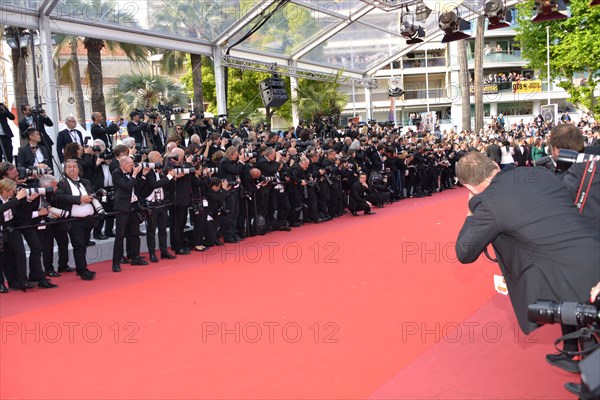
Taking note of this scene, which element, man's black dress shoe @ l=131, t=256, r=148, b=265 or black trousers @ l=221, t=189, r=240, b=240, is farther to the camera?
black trousers @ l=221, t=189, r=240, b=240

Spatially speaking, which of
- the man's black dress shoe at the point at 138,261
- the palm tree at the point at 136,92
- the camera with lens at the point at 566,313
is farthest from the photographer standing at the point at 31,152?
the palm tree at the point at 136,92

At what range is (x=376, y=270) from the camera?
7680 mm

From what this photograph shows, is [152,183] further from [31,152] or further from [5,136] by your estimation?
[5,136]

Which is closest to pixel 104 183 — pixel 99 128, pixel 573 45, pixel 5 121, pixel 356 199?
pixel 99 128

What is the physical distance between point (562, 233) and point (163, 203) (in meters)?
6.69

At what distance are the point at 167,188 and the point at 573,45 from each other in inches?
983

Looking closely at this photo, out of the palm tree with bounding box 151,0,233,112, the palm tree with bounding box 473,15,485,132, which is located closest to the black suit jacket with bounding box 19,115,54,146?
the palm tree with bounding box 151,0,233,112

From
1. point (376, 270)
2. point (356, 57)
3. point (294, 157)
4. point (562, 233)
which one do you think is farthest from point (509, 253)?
point (356, 57)

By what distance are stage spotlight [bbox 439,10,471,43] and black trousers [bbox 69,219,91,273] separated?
13.3 m

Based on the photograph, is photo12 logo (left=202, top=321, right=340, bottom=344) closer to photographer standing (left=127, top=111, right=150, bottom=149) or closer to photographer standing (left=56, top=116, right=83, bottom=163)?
photographer standing (left=56, top=116, right=83, bottom=163)

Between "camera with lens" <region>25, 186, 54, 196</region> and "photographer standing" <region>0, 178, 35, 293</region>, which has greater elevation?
"camera with lens" <region>25, 186, 54, 196</region>

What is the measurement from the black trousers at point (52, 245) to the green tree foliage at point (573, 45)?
85.6 ft

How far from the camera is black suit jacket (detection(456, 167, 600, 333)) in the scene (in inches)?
127

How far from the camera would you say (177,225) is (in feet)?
30.7
